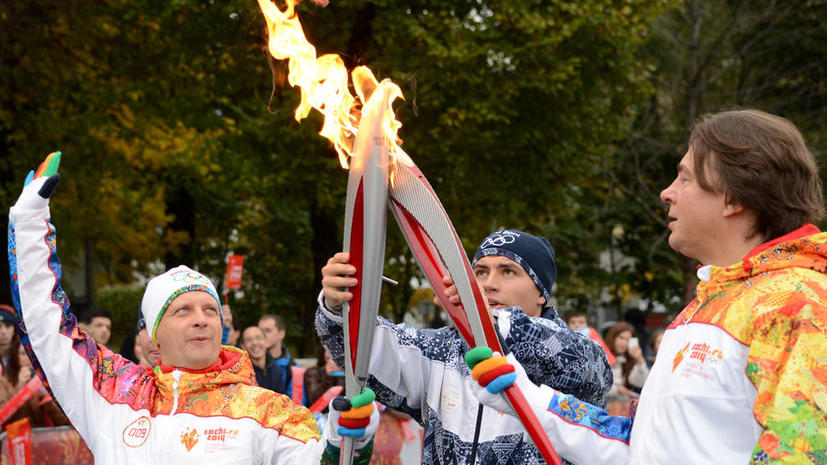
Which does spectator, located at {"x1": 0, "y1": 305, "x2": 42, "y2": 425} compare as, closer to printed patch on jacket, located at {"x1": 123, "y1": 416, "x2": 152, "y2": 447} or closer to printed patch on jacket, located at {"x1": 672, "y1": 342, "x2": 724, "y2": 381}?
printed patch on jacket, located at {"x1": 123, "y1": 416, "x2": 152, "y2": 447}

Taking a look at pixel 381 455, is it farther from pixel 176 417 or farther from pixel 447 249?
pixel 447 249

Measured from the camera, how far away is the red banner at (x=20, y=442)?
5707 millimetres

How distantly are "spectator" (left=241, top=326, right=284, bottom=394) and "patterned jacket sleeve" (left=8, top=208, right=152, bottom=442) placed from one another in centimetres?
404

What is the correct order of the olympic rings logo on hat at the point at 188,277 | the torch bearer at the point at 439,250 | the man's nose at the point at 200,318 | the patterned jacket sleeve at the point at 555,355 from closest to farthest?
1. the torch bearer at the point at 439,250
2. the patterned jacket sleeve at the point at 555,355
3. the man's nose at the point at 200,318
4. the olympic rings logo on hat at the point at 188,277

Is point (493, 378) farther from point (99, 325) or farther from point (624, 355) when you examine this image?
point (624, 355)

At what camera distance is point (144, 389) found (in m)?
3.20

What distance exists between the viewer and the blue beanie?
319 centimetres

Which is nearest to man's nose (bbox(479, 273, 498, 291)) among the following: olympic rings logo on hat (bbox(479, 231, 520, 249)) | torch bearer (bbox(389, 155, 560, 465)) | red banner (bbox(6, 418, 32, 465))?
olympic rings logo on hat (bbox(479, 231, 520, 249))

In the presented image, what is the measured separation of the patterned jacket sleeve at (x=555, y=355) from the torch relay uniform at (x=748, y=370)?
1.72 feet

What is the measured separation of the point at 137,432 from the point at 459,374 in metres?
1.11

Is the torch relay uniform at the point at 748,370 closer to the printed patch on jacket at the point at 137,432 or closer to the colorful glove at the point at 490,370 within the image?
the colorful glove at the point at 490,370

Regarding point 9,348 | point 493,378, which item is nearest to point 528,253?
point 493,378

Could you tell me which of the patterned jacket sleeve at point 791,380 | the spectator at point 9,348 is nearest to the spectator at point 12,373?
the spectator at point 9,348

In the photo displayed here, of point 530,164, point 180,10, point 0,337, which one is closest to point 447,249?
point 0,337
